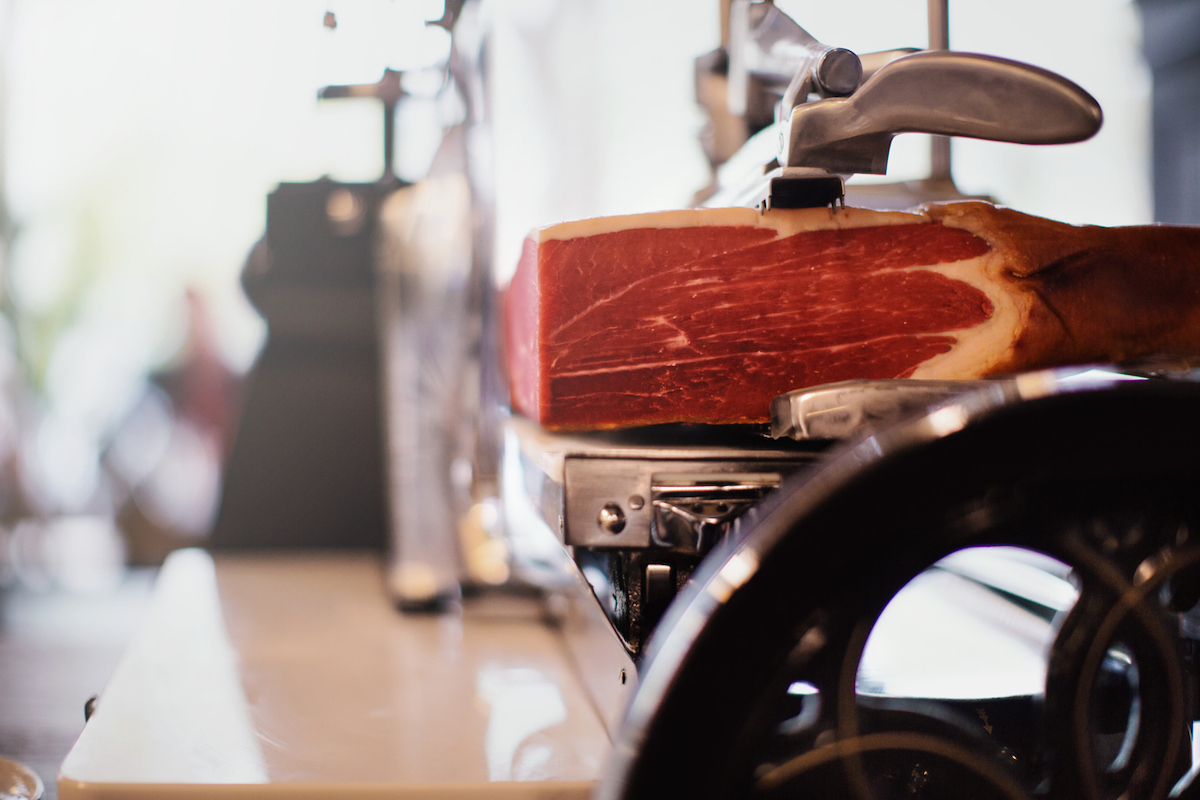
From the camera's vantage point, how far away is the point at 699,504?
41cm

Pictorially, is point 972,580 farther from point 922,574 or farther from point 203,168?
point 203,168

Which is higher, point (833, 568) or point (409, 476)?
point (833, 568)

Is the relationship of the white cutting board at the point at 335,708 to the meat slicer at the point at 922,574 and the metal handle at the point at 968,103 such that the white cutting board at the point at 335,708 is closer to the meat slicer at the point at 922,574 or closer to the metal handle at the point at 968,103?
the meat slicer at the point at 922,574

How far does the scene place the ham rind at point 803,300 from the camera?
1.65 ft

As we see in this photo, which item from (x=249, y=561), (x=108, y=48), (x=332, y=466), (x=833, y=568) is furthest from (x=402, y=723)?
(x=108, y=48)

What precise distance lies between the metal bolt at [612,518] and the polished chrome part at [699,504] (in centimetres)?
2

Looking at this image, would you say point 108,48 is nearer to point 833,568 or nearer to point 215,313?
point 215,313

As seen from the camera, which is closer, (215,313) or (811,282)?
(811,282)

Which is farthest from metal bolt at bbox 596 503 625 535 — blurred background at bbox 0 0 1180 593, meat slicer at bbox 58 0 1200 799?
blurred background at bbox 0 0 1180 593

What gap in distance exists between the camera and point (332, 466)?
1563mm

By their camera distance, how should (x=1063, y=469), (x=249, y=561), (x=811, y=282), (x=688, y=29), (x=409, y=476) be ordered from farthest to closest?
1. (x=688, y=29)
2. (x=249, y=561)
3. (x=409, y=476)
4. (x=811, y=282)
5. (x=1063, y=469)

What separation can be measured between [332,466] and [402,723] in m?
0.97

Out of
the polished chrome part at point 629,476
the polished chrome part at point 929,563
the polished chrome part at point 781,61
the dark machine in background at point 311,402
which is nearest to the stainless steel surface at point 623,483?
the polished chrome part at point 629,476

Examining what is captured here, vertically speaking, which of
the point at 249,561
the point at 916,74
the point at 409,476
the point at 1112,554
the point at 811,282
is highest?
the point at 916,74
